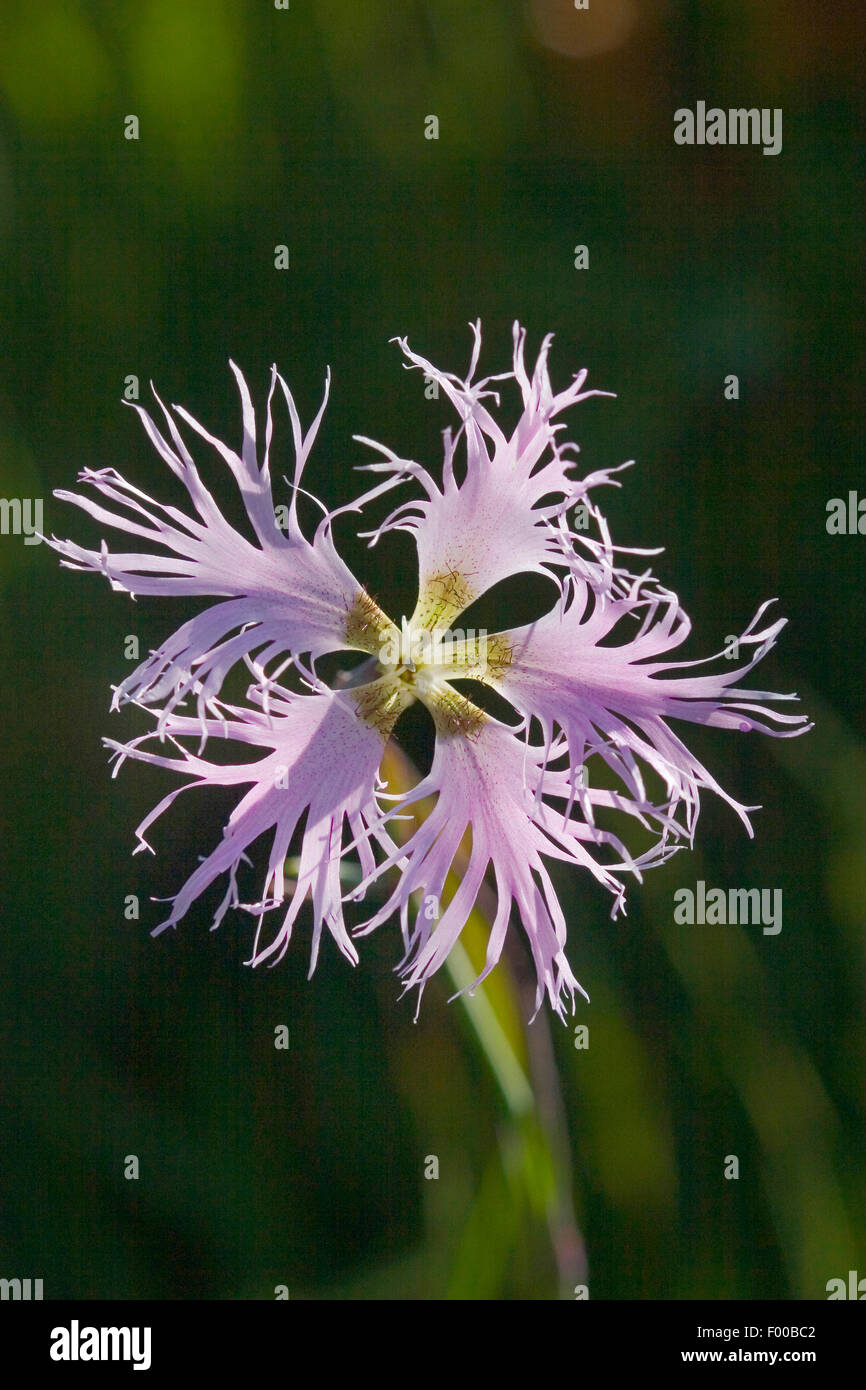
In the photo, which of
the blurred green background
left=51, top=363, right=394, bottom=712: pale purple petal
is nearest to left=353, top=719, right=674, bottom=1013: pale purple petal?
left=51, top=363, right=394, bottom=712: pale purple petal

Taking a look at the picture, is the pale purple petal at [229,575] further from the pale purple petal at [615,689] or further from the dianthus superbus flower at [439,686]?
the pale purple petal at [615,689]

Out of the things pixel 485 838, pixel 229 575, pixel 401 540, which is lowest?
pixel 485 838

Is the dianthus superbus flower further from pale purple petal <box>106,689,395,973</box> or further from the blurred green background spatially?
the blurred green background

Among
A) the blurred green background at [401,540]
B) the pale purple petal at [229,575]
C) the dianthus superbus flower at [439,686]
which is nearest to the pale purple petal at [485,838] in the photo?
the dianthus superbus flower at [439,686]

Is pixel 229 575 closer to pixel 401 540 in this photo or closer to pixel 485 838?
pixel 485 838

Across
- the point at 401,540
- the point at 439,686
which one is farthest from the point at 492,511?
the point at 401,540
